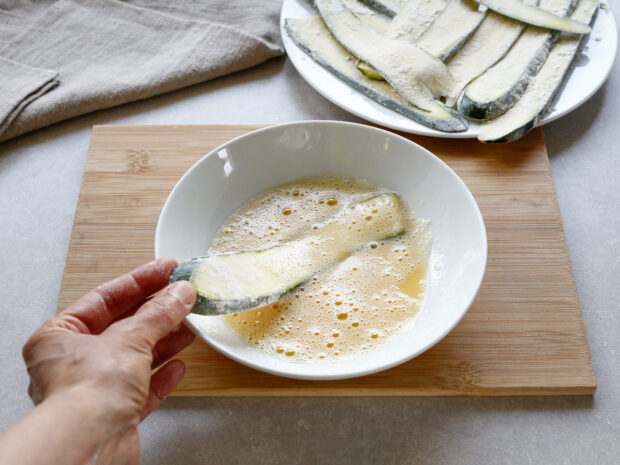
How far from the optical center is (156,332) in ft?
2.10

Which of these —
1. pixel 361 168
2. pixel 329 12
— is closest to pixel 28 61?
pixel 329 12

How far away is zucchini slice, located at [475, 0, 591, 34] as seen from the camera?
1.17 metres

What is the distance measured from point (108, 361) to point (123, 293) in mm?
157

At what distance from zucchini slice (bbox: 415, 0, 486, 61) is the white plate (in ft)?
0.58

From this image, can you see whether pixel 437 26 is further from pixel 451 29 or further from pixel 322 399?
pixel 322 399

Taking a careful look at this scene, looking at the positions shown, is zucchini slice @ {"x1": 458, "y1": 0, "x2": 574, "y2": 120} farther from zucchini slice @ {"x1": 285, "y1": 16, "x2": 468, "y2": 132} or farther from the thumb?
the thumb

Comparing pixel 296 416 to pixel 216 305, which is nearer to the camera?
pixel 216 305

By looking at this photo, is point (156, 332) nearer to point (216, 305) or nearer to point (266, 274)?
point (216, 305)

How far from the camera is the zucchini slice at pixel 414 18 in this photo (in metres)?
1.21

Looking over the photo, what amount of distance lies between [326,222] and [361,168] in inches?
4.8

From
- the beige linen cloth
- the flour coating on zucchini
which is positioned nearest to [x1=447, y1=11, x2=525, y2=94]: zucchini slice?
the flour coating on zucchini

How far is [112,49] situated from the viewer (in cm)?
132

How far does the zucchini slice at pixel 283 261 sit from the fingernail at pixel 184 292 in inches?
1.0

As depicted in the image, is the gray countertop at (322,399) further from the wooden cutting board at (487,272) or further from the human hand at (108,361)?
the human hand at (108,361)
